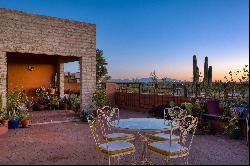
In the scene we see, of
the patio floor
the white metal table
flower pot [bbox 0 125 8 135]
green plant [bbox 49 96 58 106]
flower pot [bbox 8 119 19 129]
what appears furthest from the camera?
green plant [bbox 49 96 58 106]

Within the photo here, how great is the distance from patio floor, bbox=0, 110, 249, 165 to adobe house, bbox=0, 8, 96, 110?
1.81m

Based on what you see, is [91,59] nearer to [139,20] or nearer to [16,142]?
[139,20]

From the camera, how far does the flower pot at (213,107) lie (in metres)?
7.37

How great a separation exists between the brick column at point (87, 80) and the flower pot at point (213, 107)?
160 inches

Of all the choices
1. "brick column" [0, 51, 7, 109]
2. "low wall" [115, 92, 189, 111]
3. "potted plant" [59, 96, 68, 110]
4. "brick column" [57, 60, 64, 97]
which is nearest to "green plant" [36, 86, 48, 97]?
"brick column" [57, 60, 64, 97]

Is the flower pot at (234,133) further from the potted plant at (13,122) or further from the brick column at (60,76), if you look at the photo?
the brick column at (60,76)

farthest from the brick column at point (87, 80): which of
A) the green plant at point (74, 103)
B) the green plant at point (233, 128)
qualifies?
the green plant at point (233, 128)

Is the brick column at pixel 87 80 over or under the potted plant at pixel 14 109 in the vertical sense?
over

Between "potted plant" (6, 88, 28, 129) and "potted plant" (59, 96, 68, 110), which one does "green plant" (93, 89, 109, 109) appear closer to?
"potted plant" (59, 96, 68, 110)

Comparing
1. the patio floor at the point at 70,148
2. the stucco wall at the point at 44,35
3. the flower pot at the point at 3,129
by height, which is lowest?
the patio floor at the point at 70,148

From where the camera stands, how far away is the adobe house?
26.3ft

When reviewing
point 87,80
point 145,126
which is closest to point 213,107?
point 145,126

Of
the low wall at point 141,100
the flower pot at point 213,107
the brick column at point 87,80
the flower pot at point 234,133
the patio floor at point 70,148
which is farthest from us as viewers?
the low wall at point 141,100

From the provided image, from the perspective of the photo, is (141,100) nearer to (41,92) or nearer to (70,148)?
(41,92)
